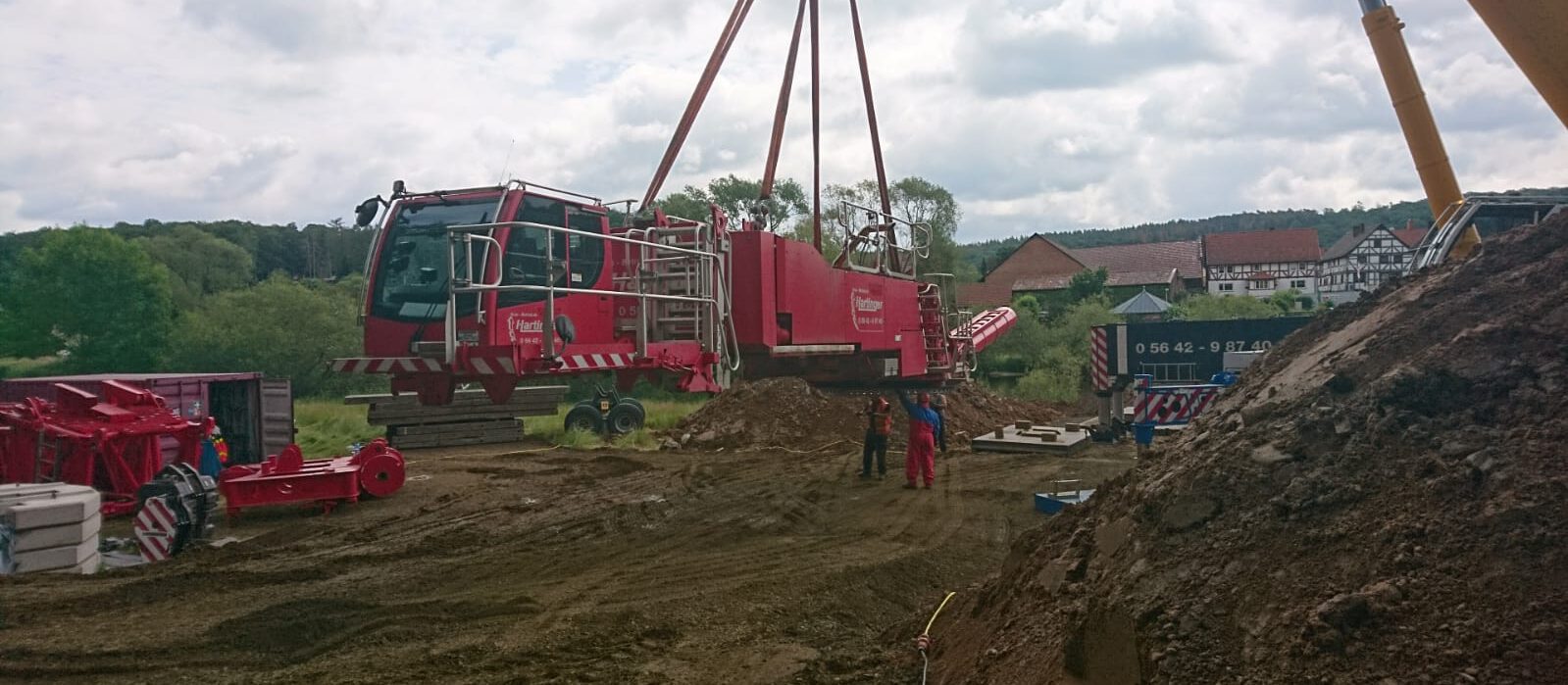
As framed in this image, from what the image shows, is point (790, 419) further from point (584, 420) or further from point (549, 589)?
point (549, 589)

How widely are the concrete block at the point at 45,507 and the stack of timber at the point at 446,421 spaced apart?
8.21 m

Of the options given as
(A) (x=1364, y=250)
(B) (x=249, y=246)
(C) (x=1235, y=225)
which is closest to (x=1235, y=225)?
(C) (x=1235, y=225)

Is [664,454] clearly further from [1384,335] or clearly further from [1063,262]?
[1063,262]

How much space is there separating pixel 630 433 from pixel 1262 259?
5671 cm

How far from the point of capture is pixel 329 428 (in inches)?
792

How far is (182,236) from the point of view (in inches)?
2235

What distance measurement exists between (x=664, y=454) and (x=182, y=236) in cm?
5406

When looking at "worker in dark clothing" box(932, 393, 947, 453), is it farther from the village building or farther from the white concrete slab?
the village building

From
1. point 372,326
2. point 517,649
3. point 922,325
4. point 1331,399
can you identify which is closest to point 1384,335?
point 1331,399

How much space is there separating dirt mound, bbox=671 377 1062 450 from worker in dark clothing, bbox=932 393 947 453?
205 millimetres

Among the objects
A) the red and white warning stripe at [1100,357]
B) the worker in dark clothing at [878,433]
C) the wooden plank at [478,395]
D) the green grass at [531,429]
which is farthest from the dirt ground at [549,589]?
the wooden plank at [478,395]

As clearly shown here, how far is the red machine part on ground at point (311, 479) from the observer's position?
9648 millimetres

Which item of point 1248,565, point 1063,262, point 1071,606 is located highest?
point 1063,262

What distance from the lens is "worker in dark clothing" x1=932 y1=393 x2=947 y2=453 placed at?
13537mm
